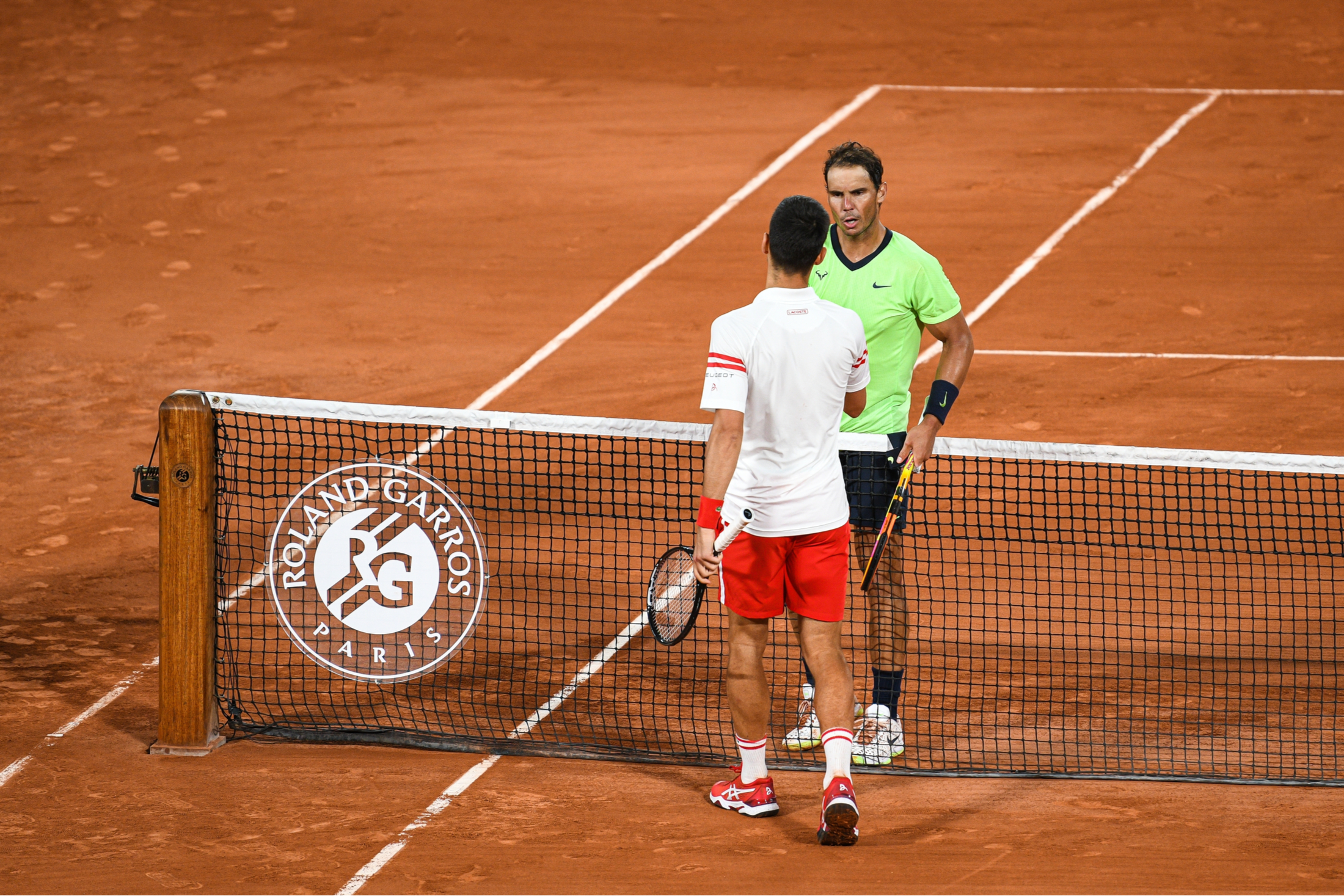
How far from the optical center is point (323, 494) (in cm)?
647

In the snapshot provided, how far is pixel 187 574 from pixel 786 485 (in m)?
2.64

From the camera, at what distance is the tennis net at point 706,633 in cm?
634

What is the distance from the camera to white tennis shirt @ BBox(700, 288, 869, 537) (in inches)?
204

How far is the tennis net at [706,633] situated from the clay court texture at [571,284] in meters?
0.39

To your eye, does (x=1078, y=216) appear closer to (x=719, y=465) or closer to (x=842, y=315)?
(x=842, y=315)

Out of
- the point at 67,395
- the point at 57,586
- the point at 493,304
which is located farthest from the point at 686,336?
the point at 57,586

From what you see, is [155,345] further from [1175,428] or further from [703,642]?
[1175,428]

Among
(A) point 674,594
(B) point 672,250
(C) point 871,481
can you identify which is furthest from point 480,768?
(B) point 672,250

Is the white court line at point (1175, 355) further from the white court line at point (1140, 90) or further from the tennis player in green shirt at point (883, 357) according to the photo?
the white court line at point (1140, 90)

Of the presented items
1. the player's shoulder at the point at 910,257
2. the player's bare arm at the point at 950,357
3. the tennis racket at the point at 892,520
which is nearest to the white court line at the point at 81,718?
the tennis racket at the point at 892,520

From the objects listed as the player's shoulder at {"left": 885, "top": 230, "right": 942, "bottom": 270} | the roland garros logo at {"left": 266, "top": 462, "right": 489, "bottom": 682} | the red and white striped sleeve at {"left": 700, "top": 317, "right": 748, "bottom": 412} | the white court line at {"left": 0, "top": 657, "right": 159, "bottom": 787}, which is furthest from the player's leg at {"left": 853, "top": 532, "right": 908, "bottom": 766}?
the white court line at {"left": 0, "top": 657, "right": 159, "bottom": 787}

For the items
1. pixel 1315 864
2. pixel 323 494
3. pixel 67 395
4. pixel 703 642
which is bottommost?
pixel 1315 864

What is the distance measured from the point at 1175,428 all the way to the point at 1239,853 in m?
6.21

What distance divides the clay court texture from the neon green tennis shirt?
59.9 inches
